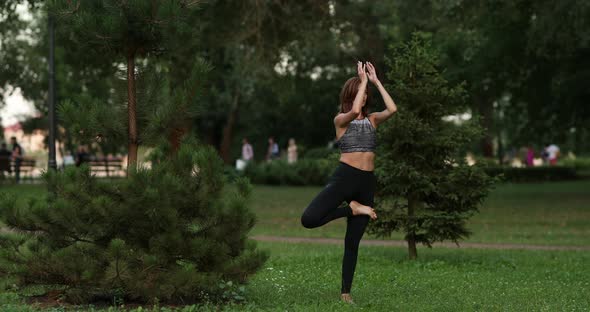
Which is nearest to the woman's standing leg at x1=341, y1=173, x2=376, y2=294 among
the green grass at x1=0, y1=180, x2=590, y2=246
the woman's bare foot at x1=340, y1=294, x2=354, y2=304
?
the woman's bare foot at x1=340, y1=294, x2=354, y2=304

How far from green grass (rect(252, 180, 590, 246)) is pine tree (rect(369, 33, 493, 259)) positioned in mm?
4600

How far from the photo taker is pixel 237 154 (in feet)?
199

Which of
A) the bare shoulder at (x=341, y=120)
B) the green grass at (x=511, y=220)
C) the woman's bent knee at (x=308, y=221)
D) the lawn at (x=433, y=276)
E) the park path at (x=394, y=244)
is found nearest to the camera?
the woman's bent knee at (x=308, y=221)

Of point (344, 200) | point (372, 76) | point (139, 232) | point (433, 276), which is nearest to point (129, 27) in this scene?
point (139, 232)

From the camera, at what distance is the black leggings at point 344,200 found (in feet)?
26.5

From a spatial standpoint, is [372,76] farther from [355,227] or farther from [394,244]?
[394,244]

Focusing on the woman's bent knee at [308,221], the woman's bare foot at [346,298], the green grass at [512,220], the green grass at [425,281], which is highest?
the woman's bent knee at [308,221]

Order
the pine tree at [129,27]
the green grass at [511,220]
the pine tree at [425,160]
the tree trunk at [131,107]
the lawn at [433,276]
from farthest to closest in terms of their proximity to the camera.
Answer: the green grass at [511,220]
the pine tree at [425,160]
the tree trunk at [131,107]
the lawn at [433,276]
the pine tree at [129,27]

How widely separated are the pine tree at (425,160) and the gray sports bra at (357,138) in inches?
173

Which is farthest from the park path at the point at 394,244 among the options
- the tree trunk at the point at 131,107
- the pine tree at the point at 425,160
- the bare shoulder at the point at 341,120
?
the tree trunk at the point at 131,107

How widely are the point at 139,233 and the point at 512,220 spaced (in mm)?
15053

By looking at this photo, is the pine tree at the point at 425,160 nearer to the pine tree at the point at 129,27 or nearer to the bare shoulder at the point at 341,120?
the bare shoulder at the point at 341,120

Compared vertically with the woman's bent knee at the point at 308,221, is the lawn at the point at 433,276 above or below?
below

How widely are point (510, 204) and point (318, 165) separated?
14437mm
